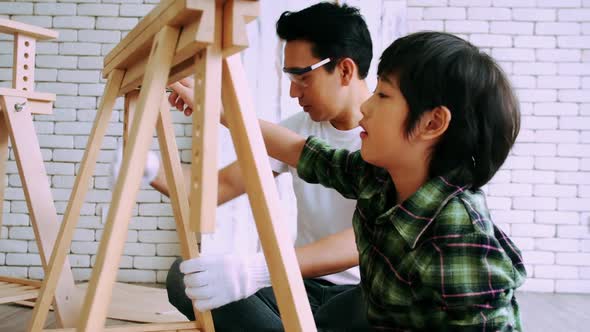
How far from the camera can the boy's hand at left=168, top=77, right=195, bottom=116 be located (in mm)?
1221

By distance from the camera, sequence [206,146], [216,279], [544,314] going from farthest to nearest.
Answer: [544,314], [216,279], [206,146]

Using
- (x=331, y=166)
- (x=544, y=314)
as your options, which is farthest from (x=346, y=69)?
(x=544, y=314)

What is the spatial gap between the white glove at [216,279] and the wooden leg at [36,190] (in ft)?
2.19

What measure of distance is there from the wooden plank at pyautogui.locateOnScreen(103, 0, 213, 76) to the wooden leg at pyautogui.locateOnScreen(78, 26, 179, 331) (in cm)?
9

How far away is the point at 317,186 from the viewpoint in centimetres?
148

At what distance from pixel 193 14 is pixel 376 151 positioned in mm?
408

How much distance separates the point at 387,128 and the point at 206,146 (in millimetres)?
376

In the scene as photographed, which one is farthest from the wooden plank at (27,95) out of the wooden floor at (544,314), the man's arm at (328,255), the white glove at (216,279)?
the man's arm at (328,255)

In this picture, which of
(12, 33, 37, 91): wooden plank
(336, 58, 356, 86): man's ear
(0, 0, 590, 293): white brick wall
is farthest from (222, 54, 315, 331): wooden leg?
(0, 0, 590, 293): white brick wall

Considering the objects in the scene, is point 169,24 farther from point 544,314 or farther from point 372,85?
point 544,314

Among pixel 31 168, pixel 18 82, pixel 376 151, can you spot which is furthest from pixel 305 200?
pixel 18 82

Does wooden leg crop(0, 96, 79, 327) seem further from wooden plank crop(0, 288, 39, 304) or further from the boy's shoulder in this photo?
the boy's shoulder

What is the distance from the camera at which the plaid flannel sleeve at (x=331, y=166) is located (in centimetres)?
115

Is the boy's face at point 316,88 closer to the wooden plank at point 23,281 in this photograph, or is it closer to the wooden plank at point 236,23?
the wooden plank at point 236,23
